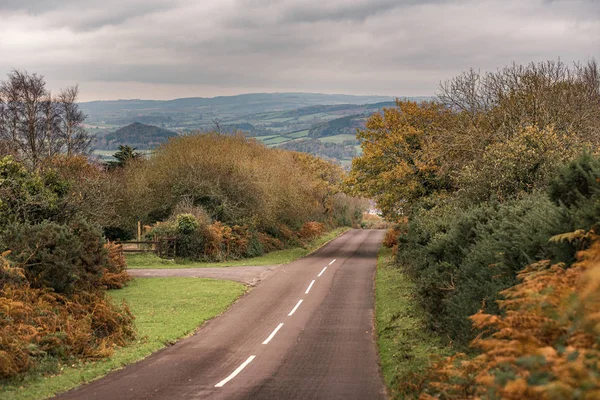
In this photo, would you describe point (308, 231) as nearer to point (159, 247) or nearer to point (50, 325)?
point (159, 247)

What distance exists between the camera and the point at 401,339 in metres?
15.9

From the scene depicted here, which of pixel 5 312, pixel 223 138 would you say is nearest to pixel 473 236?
pixel 5 312

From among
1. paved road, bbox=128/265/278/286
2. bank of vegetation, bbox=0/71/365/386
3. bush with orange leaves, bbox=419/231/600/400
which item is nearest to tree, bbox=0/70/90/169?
bank of vegetation, bbox=0/71/365/386

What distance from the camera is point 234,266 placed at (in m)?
36.5

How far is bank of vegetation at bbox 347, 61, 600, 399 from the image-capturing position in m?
5.27

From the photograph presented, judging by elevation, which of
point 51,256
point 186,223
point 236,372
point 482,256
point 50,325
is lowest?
point 236,372

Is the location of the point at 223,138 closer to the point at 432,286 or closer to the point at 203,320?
the point at 203,320

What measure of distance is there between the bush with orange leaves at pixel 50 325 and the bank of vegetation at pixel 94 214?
0.11 feet

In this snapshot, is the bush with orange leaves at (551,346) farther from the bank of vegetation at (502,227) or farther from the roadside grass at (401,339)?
the roadside grass at (401,339)

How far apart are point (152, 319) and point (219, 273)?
12.8 meters

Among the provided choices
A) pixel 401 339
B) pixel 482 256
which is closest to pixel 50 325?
pixel 401 339

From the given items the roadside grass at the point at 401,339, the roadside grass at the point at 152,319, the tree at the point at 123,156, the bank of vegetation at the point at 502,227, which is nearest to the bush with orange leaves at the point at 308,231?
the bank of vegetation at the point at 502,227

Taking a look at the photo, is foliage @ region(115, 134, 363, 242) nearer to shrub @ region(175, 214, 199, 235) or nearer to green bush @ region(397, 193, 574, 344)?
shrub @ region(175, 214, 199, 235)

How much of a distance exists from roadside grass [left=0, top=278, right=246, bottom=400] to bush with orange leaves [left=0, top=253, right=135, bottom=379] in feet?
1.46
